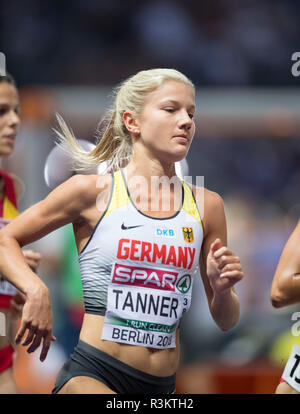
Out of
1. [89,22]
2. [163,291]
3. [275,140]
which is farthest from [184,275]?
[89,22]

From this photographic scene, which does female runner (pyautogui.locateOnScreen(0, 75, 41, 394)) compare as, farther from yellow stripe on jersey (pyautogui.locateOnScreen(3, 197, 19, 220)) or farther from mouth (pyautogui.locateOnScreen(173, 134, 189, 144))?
mouth (pyautogui.locateOnScreen(173, 134, 189, 144))

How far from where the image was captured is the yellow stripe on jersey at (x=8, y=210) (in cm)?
401

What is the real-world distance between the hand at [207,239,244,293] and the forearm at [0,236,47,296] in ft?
2.27

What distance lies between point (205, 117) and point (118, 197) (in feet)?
20.9

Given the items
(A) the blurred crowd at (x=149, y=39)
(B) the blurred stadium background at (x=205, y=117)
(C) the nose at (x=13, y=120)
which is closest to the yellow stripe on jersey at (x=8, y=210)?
(C) the nose at (x=13, y=120)

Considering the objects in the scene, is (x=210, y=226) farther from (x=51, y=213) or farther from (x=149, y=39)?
(x=149, y=39)

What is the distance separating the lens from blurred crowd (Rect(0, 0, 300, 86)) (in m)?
11.4

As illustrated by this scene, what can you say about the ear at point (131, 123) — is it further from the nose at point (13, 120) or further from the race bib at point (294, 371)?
the race bib at point (294, 371)

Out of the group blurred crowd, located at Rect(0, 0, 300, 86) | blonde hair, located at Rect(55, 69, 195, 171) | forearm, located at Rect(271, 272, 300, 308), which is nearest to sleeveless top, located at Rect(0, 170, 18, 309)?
blonde hair, located at Rect(55, 69, 195, 171)

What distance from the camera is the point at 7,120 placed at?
396 cm

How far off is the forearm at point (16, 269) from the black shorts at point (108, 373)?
36 cm

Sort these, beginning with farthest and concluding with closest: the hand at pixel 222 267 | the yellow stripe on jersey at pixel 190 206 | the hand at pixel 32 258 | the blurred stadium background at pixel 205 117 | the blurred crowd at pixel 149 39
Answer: the blurred crowd at pixel 149 39, the blurred stadium background at pixel 205 117, the hand at pixel 32 258, the yellow stripe on jersey at pixel 190 206, the hand at pixel 222 267

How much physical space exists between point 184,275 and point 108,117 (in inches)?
37.6

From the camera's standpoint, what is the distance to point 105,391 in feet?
9.05
